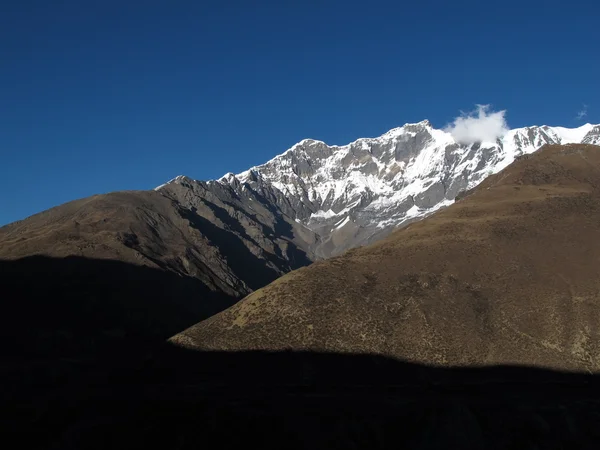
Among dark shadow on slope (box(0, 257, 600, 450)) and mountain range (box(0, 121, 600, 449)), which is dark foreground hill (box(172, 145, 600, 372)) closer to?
mountain range (box(0, 121, 600, 449))

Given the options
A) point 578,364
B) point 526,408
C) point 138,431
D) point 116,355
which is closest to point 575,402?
point 526,408

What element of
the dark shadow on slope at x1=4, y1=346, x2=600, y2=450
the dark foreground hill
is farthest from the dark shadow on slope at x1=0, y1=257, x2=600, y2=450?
the dark foreground hill

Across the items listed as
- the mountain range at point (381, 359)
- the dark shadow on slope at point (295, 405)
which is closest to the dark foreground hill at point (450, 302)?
the mountain range at point (381, 359)

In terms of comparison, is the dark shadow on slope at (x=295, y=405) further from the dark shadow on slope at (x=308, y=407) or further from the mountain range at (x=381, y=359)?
the mountain range at (x=381, y=359)

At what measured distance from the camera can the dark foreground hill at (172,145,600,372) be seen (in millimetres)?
127438

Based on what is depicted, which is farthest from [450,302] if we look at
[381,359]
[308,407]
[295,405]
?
[308,407]

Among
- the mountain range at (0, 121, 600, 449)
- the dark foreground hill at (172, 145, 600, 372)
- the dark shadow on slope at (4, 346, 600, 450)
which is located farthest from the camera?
the dark foreground hill at (172, 145, 600, 372)

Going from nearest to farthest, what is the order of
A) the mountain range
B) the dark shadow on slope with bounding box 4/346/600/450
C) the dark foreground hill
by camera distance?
the dark shadow on slope with bounding box 4/346/600/450 < the mountain range < the dark foreground hill

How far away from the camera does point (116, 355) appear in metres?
186

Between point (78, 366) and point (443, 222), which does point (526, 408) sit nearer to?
point (443, 222)

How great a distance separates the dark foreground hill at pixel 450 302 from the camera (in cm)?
12744

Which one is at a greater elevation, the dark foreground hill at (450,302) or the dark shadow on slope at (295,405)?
the dark foreground hill at (450,302)

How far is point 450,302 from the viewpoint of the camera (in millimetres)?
143375

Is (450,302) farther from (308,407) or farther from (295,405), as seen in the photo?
(308,407)
